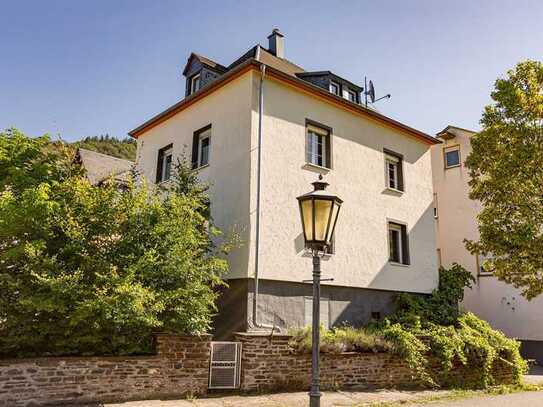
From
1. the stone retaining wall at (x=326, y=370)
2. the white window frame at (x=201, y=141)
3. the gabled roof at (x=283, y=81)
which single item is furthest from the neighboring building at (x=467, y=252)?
the white window frame at (x=201, y=141)

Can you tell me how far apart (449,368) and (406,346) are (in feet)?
4.67

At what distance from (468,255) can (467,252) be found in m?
0.15

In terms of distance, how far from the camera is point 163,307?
27.7 feet

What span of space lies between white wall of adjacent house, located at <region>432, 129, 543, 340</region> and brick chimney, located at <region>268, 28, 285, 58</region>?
10.5m

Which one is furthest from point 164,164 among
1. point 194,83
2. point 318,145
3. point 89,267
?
point 89,267

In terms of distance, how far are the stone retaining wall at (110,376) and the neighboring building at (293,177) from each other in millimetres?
2889

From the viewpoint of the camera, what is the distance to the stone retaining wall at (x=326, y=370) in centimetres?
964

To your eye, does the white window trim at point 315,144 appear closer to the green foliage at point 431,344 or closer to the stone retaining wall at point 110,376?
the green foliage at point 431,344

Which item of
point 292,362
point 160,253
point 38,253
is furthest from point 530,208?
point 38,253

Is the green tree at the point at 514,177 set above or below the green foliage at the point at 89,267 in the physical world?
above

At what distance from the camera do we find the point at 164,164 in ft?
55.8

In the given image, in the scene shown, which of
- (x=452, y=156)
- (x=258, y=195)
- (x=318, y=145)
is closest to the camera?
(x=258, y=195)

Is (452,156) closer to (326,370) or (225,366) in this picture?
(326,370)

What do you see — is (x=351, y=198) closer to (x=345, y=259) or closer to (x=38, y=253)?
(x=345, y=259)
